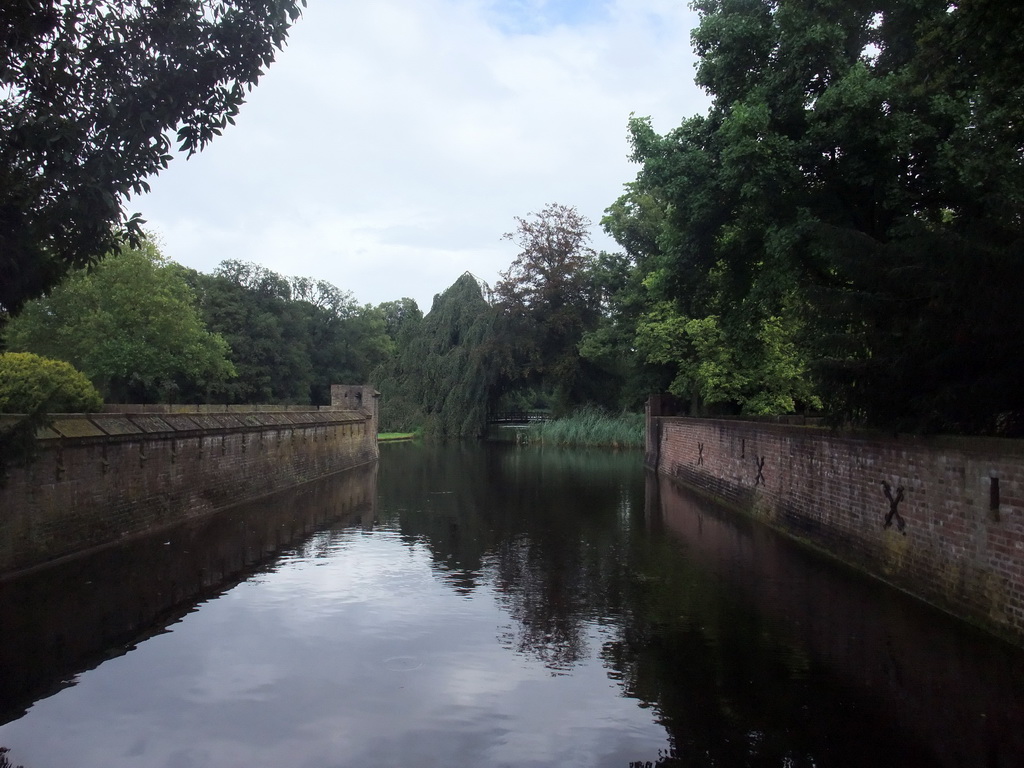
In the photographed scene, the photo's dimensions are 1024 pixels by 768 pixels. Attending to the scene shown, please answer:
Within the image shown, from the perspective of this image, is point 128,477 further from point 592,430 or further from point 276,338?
point 276,338

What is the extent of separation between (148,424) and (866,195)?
11790 mm

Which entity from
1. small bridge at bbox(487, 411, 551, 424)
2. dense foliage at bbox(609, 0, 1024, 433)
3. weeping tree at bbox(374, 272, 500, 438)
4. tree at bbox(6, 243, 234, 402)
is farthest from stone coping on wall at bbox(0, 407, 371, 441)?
small bridge at bbox(487, 411, 551, 424)

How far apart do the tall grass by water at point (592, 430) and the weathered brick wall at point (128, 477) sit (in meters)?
25.2

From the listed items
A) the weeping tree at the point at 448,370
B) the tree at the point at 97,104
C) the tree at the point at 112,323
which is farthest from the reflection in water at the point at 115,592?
the weeping tree at the point at 448,370

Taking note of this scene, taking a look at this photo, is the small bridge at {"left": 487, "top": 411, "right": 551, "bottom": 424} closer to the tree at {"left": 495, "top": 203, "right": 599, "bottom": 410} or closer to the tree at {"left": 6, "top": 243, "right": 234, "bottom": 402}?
the tree at {"left": 495, "top": 203, "right": 599, "bottom": 410}

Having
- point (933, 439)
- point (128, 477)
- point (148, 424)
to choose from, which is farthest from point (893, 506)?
point (148, 424)

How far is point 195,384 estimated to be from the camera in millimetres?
48062

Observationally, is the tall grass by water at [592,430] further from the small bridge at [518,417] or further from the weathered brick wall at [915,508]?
the weathered brick wall at [915,508]

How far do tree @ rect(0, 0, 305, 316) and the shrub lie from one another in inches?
376

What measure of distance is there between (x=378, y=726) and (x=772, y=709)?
2561 mm

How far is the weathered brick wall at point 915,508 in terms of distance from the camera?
7426 mm

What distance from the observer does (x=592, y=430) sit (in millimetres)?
46219

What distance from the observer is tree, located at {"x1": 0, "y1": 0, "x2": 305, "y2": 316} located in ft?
21.1

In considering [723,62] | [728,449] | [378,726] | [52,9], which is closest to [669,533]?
[728,449]
